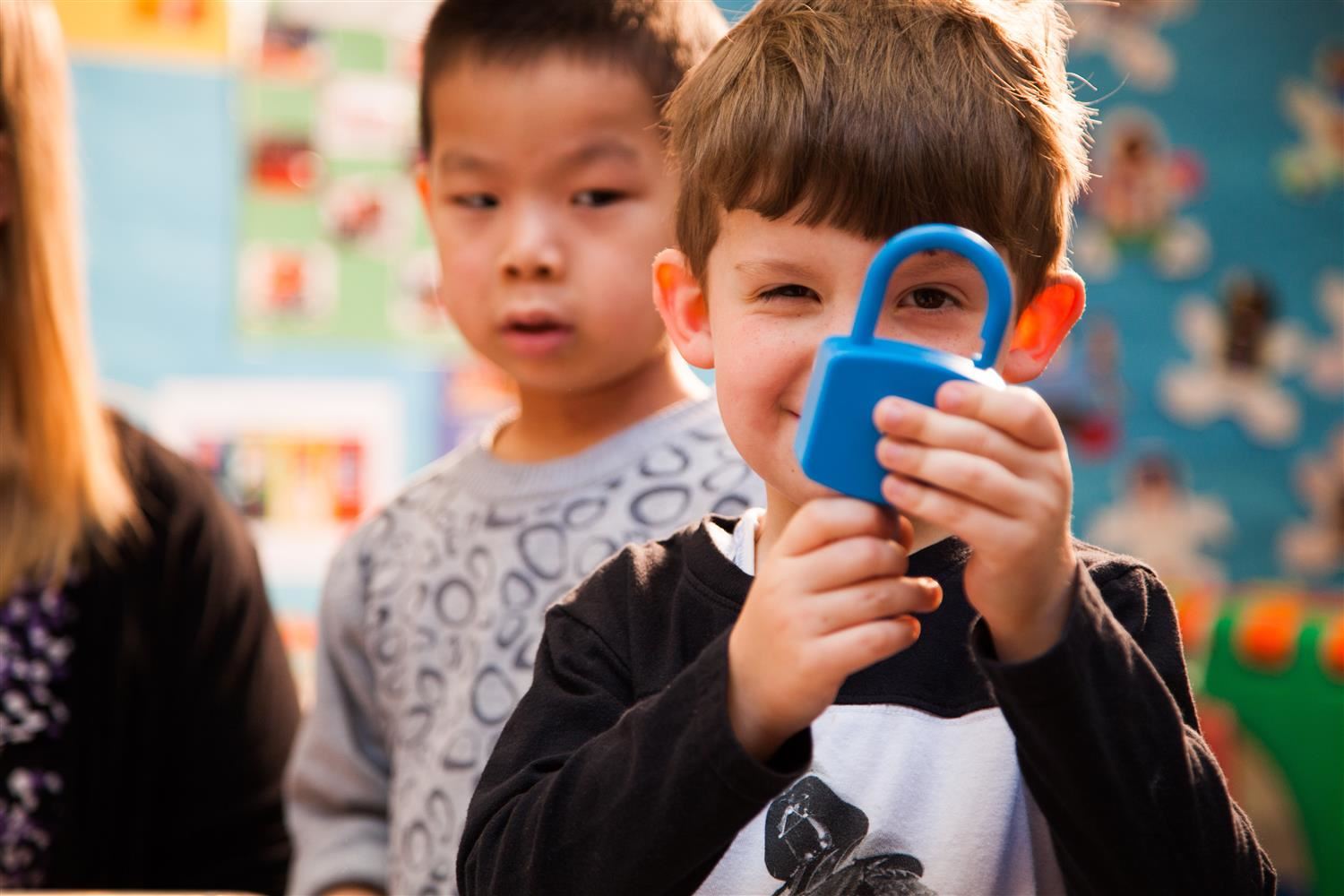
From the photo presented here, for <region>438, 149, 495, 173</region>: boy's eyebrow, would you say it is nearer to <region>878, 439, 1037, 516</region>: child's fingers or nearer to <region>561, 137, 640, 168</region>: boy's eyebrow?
<region>561, 137, 640, 168</region>: boy's eyebrow

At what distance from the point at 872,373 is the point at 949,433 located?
1.6 inches

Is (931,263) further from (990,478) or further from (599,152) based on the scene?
(599,152)

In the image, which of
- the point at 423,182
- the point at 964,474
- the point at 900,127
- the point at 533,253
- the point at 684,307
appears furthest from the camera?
the point at 423,182

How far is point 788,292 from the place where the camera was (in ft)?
2.43

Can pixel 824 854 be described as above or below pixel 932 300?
below

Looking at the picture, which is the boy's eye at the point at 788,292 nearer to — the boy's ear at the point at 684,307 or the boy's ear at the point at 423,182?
the boy's ear at the point at 684,307

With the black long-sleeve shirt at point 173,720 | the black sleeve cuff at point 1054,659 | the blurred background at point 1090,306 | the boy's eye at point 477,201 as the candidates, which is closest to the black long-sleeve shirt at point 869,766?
the black sleeve cuff at point 1054,659

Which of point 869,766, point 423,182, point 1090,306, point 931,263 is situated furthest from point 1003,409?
point 1090,306

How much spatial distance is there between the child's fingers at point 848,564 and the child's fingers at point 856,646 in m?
0.02

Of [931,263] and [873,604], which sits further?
[931,263]

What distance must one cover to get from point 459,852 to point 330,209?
2316 millimetres

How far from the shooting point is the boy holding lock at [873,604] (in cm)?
62

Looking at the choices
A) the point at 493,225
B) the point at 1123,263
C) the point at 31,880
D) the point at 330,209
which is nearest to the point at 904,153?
the point at 493,225

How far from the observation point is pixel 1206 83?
3.30 meters
